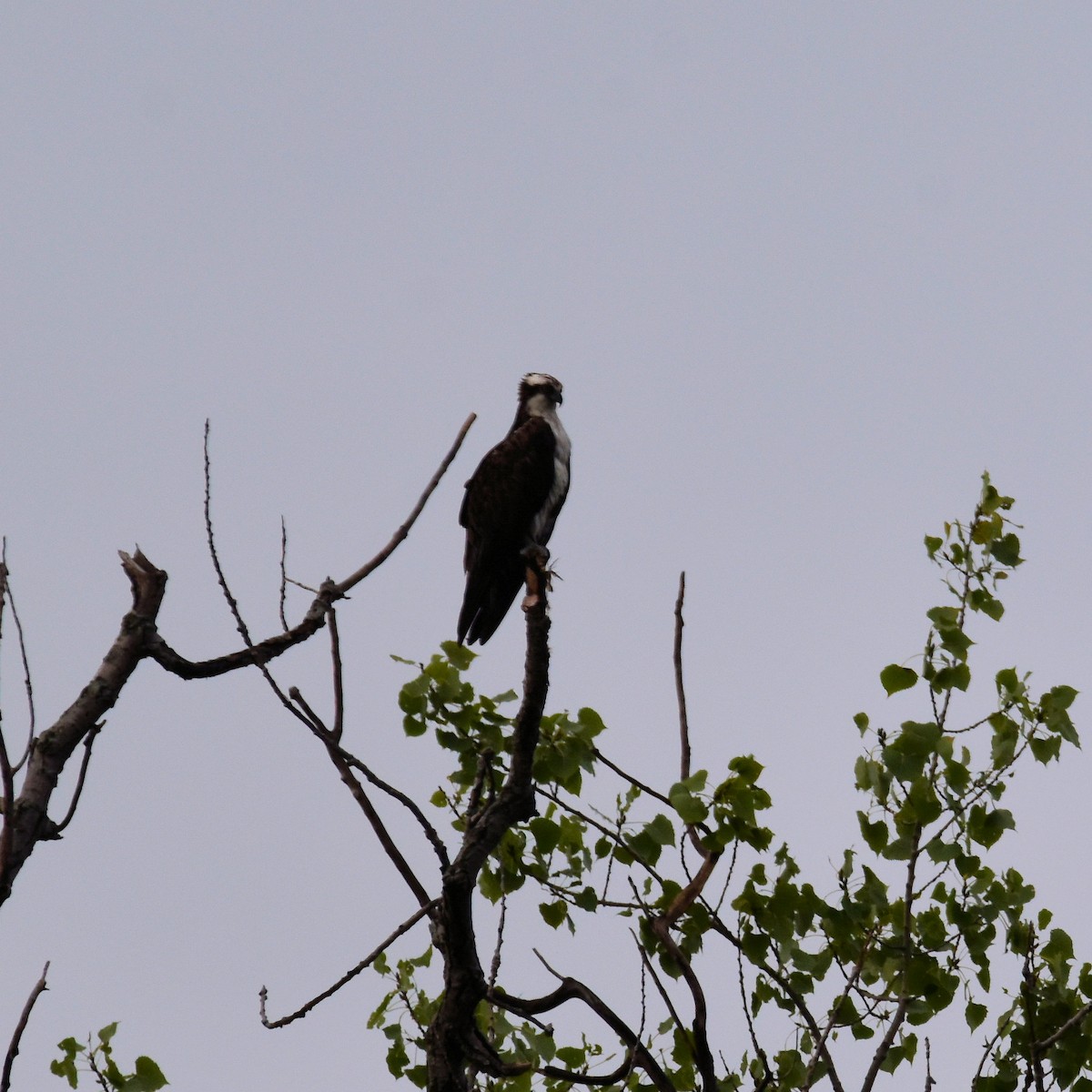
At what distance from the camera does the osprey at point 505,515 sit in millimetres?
8516

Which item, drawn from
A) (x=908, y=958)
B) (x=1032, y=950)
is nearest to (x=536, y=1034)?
(x=908, y=958)

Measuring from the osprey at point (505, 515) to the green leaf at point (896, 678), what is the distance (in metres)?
4.08

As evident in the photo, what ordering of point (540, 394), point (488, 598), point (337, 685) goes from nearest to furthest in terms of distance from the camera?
point (337, 685) → point (488, 598) → point (540, 394)

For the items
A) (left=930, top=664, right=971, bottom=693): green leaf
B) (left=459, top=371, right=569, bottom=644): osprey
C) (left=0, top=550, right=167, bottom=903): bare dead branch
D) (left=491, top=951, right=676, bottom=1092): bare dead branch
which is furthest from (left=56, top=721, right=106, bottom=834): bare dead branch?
(left=459, top=371, right=569, bottom=644): osprey

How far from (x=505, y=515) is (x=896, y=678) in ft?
14.8

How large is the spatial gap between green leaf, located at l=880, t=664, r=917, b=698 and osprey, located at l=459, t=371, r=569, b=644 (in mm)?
4080

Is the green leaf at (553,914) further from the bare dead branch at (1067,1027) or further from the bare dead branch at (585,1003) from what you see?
the bare dead branch at (1067,1027)

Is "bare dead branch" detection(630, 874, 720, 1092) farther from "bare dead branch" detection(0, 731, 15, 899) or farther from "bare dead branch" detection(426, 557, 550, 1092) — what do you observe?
"bare dead branch" detection(0, 731, 15, 899)

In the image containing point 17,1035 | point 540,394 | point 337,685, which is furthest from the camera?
point 540,394

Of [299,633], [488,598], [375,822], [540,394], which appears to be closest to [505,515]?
[488,598]

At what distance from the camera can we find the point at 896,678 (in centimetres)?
432

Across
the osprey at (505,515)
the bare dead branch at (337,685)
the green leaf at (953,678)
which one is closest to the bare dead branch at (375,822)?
the bare dead branch at (337,685)

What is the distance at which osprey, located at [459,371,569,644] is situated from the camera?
8.52 m

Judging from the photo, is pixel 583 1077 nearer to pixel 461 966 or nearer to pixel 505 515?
pixel 461 966
